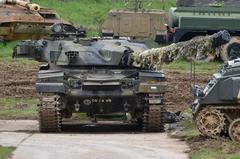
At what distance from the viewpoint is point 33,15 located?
35188 millimetres

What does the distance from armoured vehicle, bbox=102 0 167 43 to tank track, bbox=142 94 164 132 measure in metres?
18.9

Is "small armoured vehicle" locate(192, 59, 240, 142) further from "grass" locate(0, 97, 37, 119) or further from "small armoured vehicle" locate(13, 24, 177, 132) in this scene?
"grass" locate(0, 97, 37, 119)

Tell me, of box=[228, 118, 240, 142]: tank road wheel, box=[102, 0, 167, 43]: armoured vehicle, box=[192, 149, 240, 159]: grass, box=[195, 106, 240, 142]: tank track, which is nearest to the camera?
box=[192, 149, 240, 159]: grass

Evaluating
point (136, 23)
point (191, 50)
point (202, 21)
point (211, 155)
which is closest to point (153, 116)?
point (191, 50)

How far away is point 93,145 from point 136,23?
22.2 metres

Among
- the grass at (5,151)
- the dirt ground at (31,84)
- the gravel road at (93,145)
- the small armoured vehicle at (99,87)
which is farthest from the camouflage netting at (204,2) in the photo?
the grass at (5,151)

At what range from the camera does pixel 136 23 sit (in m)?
37.3

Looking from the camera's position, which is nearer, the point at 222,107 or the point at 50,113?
the point at 222,107

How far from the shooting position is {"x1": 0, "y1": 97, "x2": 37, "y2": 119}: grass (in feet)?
70.5

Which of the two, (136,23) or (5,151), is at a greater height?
(136,23)

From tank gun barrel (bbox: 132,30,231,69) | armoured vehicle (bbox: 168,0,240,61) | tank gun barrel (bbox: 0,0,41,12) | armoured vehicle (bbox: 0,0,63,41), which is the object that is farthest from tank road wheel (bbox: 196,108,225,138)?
tank gun barrel (bbox: 0,0,41,12)

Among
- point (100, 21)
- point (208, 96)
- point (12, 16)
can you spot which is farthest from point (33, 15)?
point (208, 96)

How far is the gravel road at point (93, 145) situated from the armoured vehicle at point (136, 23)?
18.8 metres

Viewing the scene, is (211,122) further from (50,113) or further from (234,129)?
(50,113)
